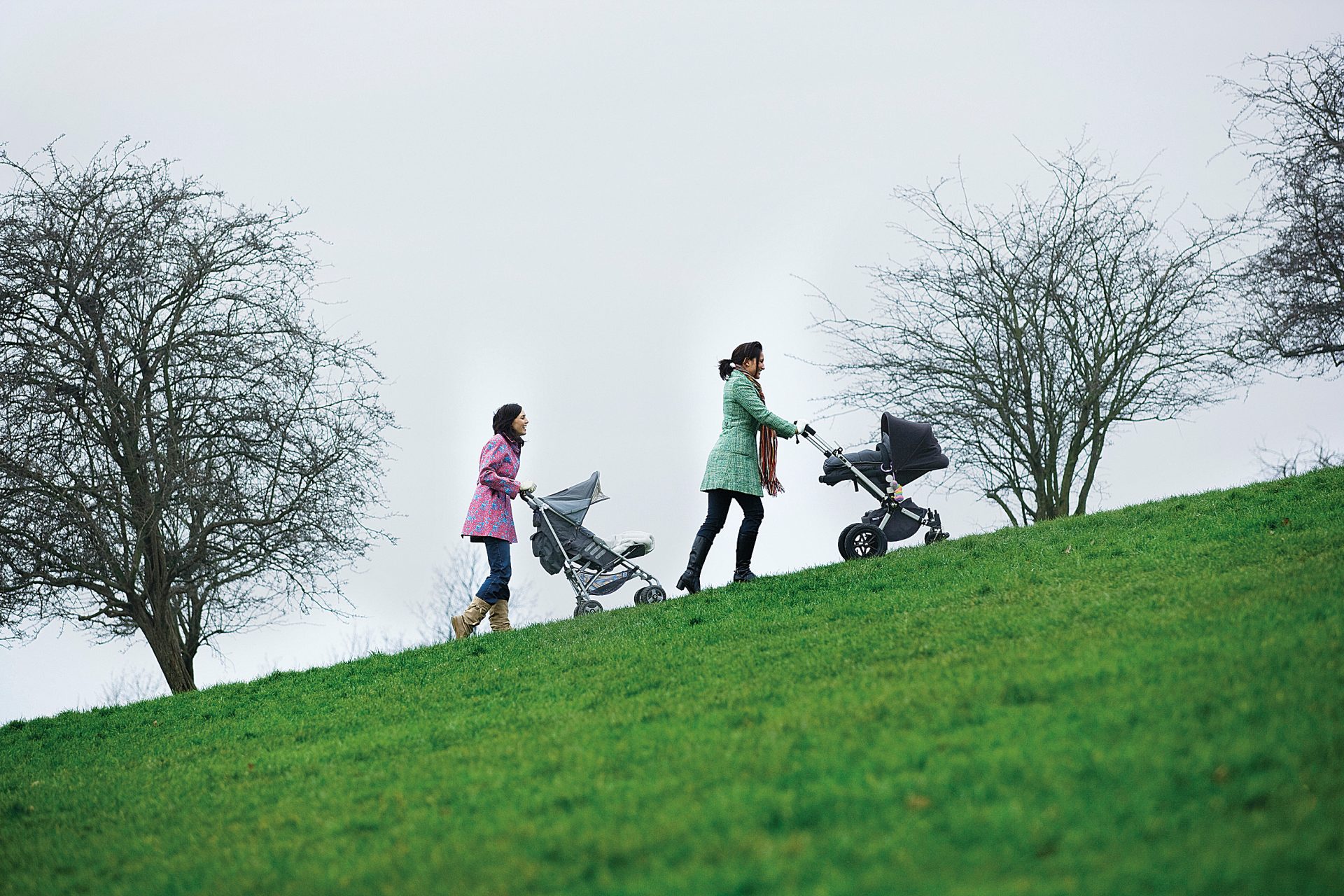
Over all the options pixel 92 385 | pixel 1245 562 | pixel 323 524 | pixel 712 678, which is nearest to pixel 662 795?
pixel 712 678

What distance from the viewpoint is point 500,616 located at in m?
12.1

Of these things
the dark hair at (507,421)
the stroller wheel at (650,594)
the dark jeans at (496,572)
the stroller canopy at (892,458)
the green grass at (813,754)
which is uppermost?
the dark hair at (507,421)

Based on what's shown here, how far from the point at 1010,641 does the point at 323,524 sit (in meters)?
11.3

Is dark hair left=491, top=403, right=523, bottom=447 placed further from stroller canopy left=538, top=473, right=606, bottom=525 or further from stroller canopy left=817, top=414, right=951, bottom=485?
stroller canopy left=817, top=414, right=951, bottom=485

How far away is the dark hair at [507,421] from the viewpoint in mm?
11719

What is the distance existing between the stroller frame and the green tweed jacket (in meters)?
2.04

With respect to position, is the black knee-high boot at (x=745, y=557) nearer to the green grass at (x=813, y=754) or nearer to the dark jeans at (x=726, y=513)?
the dark jeans at (x=726, y=513)

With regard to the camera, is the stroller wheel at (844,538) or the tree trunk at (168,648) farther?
the tree trunk at (168,648)

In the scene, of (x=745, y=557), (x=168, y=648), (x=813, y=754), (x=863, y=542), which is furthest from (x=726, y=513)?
(x=168, y=648)

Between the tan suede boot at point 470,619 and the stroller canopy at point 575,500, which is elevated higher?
the stroller canopy at point 575,500

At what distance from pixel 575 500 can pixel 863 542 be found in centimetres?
313

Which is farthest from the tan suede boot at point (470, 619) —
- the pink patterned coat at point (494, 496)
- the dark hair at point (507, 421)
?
the dark hair at point (507, 421)

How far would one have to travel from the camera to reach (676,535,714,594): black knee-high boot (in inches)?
443

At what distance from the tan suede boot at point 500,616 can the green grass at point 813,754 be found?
1352mm
